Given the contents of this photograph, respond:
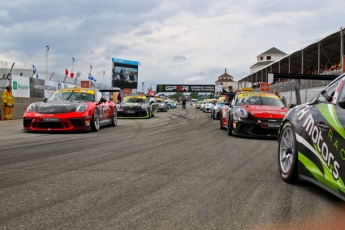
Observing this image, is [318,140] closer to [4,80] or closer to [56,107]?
[56,107]

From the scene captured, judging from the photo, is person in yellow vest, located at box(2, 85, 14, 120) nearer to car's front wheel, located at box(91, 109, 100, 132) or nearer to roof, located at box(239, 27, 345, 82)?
car's front wheel, located at box(91, 109, 100, 132)

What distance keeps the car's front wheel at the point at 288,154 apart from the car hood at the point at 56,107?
6.90 m

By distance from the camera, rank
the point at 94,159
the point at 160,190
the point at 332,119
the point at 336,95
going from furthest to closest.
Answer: the point at 94,159 → the point at 160,190 → the point at 336,95 → the point at 332,119

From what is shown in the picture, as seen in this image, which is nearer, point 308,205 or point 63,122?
point 308,205

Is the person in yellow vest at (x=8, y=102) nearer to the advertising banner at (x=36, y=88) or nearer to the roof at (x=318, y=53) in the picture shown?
the advertising banner at (x=36, y=88)

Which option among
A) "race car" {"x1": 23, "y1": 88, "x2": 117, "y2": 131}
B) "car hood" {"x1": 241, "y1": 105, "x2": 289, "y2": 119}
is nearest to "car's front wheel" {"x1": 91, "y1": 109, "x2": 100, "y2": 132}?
"race car" {"x1": 23, "y1": 88, "x2": 117, "y2": 131}

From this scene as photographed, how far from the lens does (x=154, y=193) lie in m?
3.70

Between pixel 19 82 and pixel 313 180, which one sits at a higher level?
pixel 19 82

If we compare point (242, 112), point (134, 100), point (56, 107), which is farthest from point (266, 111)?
point (134, 100)

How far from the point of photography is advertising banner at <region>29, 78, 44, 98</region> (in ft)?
64.7

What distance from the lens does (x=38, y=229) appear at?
2.66 m

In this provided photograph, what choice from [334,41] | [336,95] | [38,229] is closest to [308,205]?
[336,95]

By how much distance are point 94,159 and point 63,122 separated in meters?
4.46

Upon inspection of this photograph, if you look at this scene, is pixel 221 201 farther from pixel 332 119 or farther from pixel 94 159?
pixel 94 159
